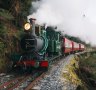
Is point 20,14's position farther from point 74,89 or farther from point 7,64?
point 74,89

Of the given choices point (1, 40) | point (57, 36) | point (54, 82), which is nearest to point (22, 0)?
point (57, 36)

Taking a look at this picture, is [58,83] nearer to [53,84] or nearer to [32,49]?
[53,84]

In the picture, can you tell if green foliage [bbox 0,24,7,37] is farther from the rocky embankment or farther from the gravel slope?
the gravel slope

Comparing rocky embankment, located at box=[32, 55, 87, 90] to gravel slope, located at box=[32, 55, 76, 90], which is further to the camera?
rocky embankment, located at box=[32, 55, 87, 90]

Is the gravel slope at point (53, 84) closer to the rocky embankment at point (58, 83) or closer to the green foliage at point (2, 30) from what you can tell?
the rocky embankment at point (58, 83)

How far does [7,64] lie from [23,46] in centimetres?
215

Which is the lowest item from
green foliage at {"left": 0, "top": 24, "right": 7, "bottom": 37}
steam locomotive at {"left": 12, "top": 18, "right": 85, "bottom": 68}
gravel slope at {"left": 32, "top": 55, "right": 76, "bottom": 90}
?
gravel slope at {"left": 32, "top": 55, "right": 76, "bottom": 90}

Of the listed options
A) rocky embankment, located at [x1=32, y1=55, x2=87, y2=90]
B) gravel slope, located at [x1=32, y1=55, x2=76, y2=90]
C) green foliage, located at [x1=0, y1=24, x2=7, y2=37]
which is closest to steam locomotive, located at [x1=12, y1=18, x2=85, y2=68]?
rocky embankment, located at [x1=32, y1=55, x2=87, y2=90]

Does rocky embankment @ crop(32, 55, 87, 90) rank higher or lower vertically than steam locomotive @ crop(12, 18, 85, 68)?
lower

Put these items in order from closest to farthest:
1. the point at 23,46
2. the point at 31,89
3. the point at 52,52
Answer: the point at 31,89, the point at 23,46, the point at 52,52

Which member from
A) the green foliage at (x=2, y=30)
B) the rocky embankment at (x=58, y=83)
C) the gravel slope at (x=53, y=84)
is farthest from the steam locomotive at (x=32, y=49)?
the green foliage at (x=2, y=30)

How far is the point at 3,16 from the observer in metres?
16.2

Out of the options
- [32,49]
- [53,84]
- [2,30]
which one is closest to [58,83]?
[53,84]

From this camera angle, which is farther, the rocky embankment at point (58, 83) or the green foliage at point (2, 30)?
the green foliage at point (2, 30)
